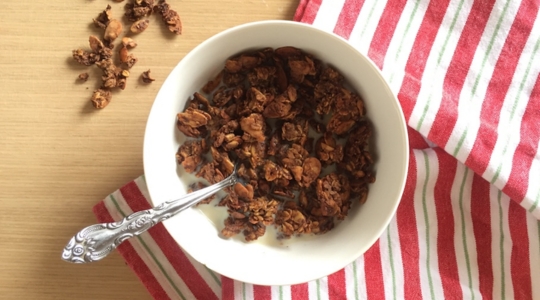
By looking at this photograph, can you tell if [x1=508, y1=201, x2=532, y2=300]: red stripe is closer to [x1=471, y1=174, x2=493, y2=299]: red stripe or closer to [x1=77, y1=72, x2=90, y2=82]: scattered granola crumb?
[x1=471, y1=174, x2=493, y2=299]: red stripe

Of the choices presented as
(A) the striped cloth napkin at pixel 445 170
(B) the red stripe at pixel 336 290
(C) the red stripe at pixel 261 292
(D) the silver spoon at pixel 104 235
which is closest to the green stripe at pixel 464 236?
(A) the striped cloth napkin at pixel 445 170

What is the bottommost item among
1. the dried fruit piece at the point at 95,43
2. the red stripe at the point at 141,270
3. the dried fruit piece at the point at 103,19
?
the red stripe at the point at 141,270

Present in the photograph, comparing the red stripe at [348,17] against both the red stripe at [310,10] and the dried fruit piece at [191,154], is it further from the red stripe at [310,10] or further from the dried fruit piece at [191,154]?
the dried fruit piece at [191,154]

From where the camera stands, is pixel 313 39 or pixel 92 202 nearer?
pixel 313 39

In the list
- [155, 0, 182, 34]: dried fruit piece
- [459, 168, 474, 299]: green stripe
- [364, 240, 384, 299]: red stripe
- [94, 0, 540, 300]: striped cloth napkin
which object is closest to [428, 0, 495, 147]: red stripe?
[94, 0, 540, 300]: striped cloth napkin

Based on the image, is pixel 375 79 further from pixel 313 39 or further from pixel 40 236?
pixel 40 236

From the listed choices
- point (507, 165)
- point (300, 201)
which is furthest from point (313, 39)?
point (507, 165)
